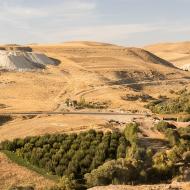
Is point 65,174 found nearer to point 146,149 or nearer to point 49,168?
point 49,168

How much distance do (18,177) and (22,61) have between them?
6319 cm

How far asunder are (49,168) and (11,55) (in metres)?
63.5

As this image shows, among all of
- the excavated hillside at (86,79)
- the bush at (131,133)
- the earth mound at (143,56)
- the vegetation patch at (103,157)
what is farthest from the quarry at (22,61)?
the bush at (131,133)

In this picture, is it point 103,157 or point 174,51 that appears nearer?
point 103,157

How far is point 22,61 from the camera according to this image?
298 ft

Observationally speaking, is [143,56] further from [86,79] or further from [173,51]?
[173,51]

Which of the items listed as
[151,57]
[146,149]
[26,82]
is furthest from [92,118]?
[151,57]

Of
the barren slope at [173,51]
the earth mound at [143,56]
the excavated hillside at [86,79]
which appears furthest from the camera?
the barren slope at [173,51]

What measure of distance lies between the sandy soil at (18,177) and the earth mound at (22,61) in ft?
188

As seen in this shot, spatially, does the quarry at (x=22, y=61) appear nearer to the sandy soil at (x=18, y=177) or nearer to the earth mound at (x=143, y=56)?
the earth mound at (x=143, y=56)

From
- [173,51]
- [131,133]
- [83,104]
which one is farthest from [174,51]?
[131,133]

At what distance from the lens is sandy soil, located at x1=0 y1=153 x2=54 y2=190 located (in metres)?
28.4

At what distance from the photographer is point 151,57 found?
122 metres

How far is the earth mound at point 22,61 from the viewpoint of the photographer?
88.3 meters
